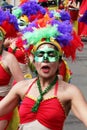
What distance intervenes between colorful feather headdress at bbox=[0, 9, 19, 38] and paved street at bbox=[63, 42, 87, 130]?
1.89 meters

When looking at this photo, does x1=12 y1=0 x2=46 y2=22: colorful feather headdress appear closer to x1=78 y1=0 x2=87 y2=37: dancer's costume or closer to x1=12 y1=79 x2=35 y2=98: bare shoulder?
x1=78 y1=0 x2=87 y2=37: dancer's costume

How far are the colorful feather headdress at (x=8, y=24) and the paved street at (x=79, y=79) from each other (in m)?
1.89

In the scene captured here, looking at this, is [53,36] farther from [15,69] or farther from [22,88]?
[15,69]

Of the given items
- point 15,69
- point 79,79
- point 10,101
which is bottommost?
point 79,79

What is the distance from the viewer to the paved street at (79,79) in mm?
7898

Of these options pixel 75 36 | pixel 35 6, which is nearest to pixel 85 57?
pixel 35 6

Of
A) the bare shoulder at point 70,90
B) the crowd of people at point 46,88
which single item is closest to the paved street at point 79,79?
the crowd of people at point 46,88

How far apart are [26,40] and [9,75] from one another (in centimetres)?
142

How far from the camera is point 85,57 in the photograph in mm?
16047

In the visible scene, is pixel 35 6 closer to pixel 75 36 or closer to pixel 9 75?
pixel 9 75

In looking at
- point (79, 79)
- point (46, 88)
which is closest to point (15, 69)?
point (46, 88)

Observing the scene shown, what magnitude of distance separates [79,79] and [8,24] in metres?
5.63

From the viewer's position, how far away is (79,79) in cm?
1200

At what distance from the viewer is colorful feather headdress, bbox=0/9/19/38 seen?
6512 mm
